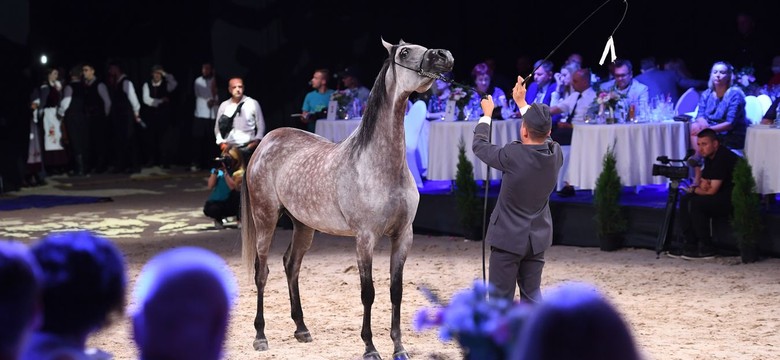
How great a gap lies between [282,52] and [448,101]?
297 centimetres

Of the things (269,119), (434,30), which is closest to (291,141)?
(269,119)

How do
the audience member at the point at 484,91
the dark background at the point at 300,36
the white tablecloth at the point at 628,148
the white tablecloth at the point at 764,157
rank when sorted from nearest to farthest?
the white tablecloth at the point at 764,157 < the white tablecloth at the point at 628,148 < the audience member at the point at 484,91 < the dark background at the point at 300,36

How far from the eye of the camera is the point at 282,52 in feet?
48.6

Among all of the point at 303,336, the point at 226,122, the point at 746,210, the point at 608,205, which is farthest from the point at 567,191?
the point at 303,336

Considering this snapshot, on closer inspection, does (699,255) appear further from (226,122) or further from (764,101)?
(226,122)

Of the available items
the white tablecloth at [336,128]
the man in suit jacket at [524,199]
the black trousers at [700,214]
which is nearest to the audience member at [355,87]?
the white tablecloth at [336,128]

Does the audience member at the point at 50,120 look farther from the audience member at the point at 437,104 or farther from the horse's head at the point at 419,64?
the horse's head at the point at 419,64

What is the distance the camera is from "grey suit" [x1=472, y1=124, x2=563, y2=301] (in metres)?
5.87

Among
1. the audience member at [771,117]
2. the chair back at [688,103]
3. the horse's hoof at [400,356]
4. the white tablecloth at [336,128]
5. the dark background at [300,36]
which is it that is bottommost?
the horse's hoof at [400,356]

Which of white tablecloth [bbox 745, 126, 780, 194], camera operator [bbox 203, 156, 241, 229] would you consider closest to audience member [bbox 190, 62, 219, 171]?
camera operator [bbox 203, 156, 241, 229]

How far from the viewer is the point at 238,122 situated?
11.8 metres

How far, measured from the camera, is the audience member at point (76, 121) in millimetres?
18922

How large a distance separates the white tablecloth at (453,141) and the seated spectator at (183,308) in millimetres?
10074

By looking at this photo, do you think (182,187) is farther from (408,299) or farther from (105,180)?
(408,299)
